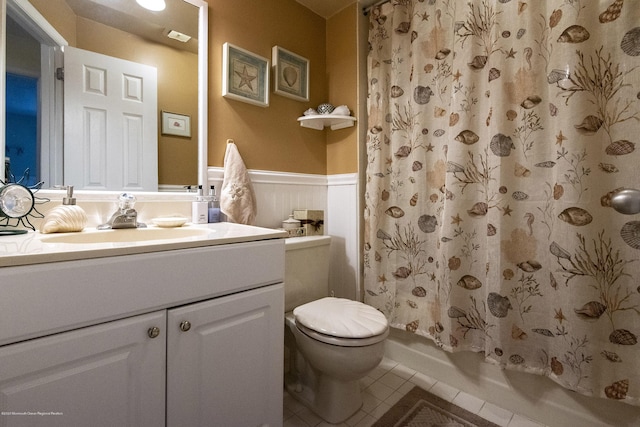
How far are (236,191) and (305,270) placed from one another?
0.54 meters

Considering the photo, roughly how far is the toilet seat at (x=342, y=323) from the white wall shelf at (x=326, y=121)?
3.54 feet

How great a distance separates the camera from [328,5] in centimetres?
192

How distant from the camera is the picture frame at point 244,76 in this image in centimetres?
154

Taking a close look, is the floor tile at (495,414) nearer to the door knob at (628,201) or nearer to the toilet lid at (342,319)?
the toilet lid at (342,319)

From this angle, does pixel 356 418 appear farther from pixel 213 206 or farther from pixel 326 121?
pixel 326 121

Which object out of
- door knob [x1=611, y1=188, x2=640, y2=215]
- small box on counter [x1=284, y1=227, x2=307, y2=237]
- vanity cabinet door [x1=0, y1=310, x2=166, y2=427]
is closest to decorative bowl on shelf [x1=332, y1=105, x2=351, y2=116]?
small box on counter [x1=284, y1=227, x2=307, y2=237]

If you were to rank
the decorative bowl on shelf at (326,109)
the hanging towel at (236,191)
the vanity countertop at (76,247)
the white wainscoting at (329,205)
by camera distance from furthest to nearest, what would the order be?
the decorative bowl on shelf at (326,109), the white wainscoting at (329,205), the hanging towel at (236,191), the vanity countertop at (76,247)

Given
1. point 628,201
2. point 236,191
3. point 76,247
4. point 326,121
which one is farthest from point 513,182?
point 76,247

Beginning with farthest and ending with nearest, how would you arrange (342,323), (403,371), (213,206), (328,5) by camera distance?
(328,5) < (403,371) < (213,206) < (342,323)

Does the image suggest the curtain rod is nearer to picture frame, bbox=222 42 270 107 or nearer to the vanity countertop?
picture frame, bbox=222 42 270 107

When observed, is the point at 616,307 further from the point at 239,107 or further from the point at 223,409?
the point at 239,107

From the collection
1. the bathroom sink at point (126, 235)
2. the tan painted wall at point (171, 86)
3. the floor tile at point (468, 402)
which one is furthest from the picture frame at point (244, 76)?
the floor tile at point (468, 402)

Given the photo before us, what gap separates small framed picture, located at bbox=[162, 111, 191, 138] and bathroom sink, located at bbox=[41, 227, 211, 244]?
0.48m

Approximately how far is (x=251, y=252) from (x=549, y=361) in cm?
125
